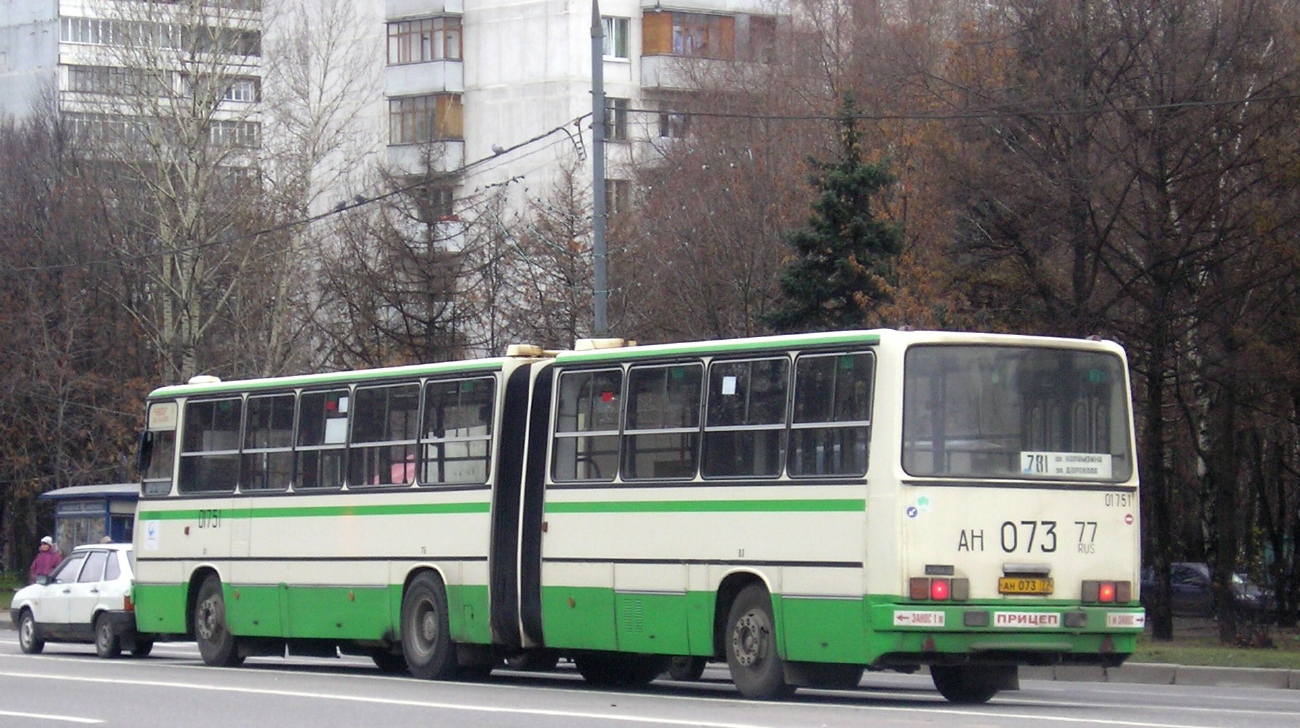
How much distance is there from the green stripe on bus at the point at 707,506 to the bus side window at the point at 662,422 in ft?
0.78

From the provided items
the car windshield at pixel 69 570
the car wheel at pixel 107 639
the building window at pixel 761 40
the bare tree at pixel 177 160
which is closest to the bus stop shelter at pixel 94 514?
the car windshield at pixel 69 570

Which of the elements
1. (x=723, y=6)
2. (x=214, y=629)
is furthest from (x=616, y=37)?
(x=214, y=629)

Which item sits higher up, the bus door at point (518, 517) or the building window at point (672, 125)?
the building window at point (672, 125)

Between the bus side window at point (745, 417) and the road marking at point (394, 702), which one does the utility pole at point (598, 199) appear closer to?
the road marking at point (394, 702)

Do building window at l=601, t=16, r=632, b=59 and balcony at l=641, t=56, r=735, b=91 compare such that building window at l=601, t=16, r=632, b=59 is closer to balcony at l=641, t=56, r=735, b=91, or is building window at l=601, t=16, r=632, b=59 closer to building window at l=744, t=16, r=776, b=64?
balcony at l=641, t=56, r=735, b=91

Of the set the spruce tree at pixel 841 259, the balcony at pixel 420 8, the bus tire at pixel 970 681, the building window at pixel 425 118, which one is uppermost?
the balcony at pixel 420 8

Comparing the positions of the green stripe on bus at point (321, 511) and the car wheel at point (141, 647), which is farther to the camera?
the car wheel at point (141, 647)

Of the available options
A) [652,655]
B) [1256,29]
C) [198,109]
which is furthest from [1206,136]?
[198,109]

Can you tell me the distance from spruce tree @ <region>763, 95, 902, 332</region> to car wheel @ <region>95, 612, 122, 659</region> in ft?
34.0

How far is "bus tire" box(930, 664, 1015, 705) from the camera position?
52.5 feet

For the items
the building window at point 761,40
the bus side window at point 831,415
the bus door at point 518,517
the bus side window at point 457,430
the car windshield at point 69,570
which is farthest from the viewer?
the building window at point 761,40

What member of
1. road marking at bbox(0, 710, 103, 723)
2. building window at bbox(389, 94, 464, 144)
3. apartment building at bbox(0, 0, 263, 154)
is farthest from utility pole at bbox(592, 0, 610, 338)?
building window at bbox(389, 94, 464, 144)

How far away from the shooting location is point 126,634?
2461 cm

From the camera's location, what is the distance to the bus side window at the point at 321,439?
66.8ft
